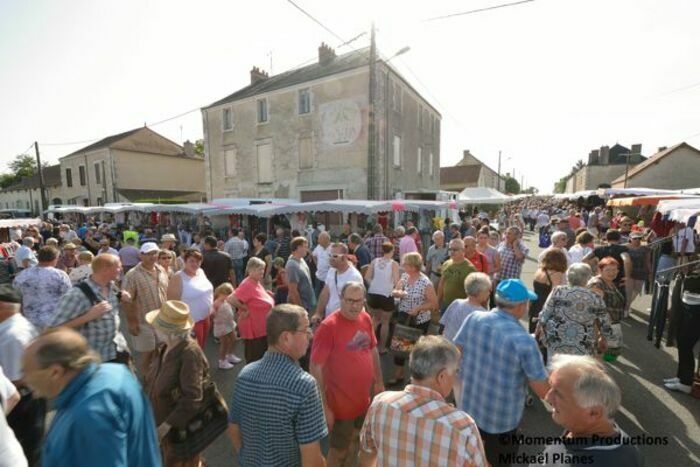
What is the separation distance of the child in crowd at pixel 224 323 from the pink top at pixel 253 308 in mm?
898

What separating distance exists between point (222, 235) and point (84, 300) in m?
14.8

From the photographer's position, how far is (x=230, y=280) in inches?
241

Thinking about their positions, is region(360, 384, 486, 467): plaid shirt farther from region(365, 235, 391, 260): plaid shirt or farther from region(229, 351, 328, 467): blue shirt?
region(365, 235, 391, 260): plaid shirt

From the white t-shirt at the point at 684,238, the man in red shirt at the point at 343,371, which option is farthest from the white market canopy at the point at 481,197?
the man in red shirt at the point at 343,371

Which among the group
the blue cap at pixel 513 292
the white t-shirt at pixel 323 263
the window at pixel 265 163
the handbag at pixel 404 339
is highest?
the window at pixel 265 163

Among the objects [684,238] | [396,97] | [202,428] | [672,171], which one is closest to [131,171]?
[396,97]

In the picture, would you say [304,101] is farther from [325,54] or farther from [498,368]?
[498,368]

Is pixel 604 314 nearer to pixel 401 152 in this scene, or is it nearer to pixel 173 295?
pixel 173 295

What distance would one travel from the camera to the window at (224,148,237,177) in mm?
22891

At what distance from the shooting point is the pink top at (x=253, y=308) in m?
3.94

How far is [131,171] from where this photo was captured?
104 ft

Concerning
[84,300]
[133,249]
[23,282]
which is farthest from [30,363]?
[133,249]

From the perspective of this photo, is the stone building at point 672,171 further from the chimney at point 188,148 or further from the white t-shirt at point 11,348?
the chimney at point 188,148

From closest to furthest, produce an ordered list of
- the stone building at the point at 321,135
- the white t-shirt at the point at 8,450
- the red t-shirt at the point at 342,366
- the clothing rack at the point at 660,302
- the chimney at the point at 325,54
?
the white t-shirt at the point at 8,450
the red t-shirt at the point at 342,366
the clothing rack at the point at 660,302
the stone building at the point at 321,135
the chimney at the point at 325,54
